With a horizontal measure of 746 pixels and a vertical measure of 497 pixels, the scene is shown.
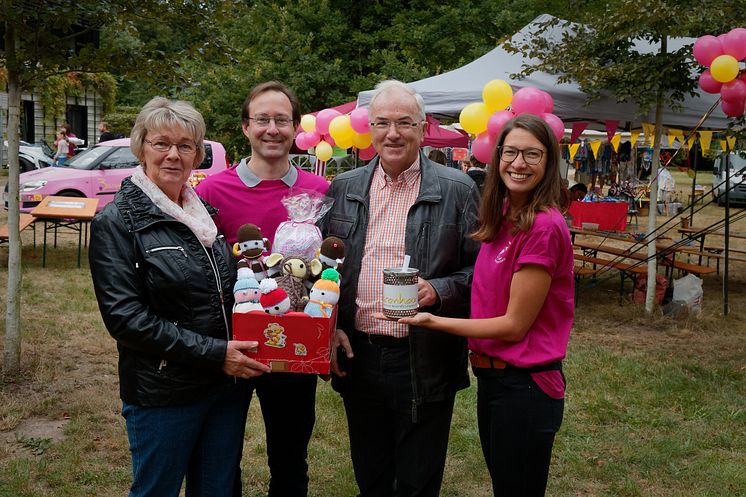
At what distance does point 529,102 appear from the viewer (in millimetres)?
6762

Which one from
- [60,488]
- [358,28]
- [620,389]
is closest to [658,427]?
[620,389]

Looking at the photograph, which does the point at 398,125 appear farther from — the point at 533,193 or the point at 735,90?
the point at 735,90

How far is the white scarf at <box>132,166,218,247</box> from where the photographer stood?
89.7 inches

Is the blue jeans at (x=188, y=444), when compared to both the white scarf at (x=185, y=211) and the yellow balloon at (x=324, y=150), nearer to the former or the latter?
the white scarf at (x=185, y=211)

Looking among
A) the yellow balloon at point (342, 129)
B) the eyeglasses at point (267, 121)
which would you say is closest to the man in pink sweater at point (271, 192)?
the eyeglasses at point (267, 121)

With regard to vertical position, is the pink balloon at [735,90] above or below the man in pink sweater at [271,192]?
above

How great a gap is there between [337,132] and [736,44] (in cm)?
477

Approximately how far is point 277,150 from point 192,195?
1.55ft

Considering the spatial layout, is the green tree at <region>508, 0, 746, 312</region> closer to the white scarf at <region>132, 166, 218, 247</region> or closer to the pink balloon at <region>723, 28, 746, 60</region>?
the pink balloon at <region>723, 28, 746, 60</region>

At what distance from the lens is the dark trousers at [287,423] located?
2.98m

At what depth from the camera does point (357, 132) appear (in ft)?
28.2

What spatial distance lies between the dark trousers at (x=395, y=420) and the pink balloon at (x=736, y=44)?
5.03 metres

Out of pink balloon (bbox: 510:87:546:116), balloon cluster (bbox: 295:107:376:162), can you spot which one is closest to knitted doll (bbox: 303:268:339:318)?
balloon cluster (bbox: 295:107:376:162)

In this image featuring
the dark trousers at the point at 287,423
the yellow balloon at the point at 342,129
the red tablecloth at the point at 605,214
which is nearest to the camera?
the dark trousers at the point at 287,423
